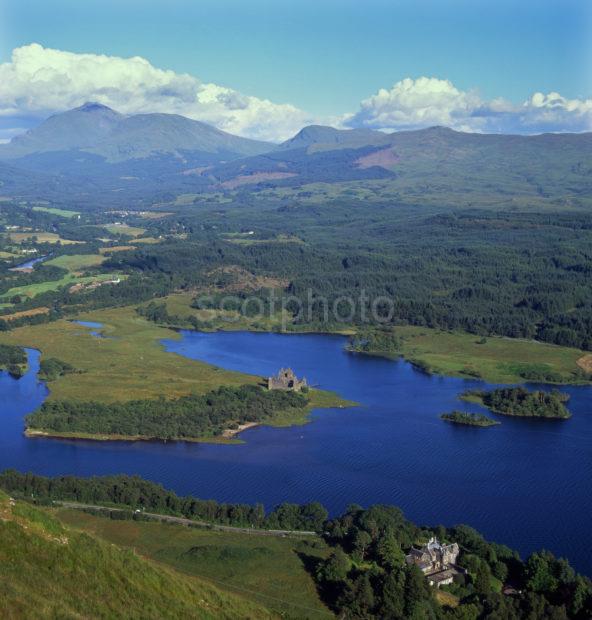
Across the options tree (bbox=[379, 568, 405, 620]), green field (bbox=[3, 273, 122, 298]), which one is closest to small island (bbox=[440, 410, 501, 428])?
tree (bbox=[379, 568, 405, 620])

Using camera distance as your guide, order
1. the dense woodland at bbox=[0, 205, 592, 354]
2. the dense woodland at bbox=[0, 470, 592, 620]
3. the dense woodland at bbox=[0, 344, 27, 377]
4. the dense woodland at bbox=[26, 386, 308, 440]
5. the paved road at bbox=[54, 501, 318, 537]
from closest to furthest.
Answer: the dense woodland at bbox=[0, 470, 592, 620]
the paved road at bbox=[54, 501, 318, 537]
the dense woodland at bbox=[26, 386, 308, 440]
the dense woodland at bbox=[0, 344, 27, 377]
the dense woodland at bbox=[0, 205, 592, 354]

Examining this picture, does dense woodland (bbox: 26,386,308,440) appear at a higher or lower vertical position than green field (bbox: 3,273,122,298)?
lower

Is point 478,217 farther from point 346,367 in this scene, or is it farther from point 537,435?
point 537,435

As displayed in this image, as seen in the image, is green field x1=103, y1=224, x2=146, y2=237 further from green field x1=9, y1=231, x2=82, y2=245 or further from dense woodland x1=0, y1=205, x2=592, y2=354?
green field x1=9, y1=231, x2=82, y2=245

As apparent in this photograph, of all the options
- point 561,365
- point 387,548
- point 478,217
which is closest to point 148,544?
point 387,548

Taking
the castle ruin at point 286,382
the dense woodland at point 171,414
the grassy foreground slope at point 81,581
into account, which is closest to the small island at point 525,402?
the castle ruin at point 286,382

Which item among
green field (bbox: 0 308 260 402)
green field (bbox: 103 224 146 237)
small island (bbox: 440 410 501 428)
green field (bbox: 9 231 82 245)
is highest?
green field (bbox: 103 224 146 237)

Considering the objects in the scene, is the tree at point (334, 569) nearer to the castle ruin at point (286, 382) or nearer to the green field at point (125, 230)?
the castle ruin at point (286, 382)
